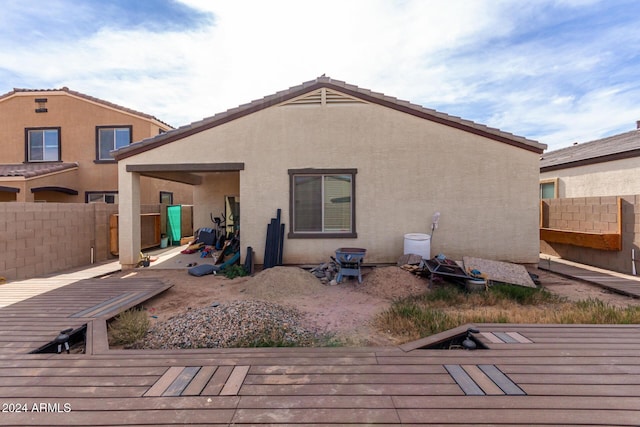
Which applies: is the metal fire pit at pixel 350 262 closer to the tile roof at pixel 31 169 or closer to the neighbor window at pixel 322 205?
the neighbor window at pixel 322 205

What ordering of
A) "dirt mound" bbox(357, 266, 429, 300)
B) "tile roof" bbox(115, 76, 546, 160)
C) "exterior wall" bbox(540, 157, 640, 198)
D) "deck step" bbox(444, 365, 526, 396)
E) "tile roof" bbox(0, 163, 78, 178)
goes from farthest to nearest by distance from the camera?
"tile roof" bbox(0, 163, 78, 178) < "exterior wall" bbox(540, 157, 640, 198) < "tile roof" bbox(115, 76, 546, 160) < "dirt mound" bbox(357, 266, 429, 300) < "deck step" bbox(444, 365, 526, 396)

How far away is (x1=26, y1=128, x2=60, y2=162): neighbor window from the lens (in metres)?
13.6

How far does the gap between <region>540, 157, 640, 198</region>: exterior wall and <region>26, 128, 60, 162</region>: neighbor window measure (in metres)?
22.2

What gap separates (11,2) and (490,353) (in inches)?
448

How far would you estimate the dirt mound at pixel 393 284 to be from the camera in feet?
20.6

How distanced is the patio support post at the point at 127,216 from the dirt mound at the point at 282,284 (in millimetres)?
3846

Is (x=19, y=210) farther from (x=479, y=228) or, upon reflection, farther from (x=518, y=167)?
(x=518, y=167)

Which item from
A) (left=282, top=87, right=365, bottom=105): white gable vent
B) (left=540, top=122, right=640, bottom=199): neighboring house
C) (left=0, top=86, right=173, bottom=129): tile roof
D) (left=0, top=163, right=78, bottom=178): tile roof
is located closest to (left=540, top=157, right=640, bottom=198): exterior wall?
(left=540, top=122, right=640, bottom=199): neighboring house

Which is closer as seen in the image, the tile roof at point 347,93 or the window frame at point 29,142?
the tile roof at point 347,93

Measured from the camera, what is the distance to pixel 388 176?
8.14m

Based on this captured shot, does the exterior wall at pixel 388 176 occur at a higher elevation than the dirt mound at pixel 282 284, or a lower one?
higher

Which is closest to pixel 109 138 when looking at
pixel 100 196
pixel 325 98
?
pixel 100 196

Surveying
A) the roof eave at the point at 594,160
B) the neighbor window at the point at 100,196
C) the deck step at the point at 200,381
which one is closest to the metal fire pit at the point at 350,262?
the deck step at the point at 200,381

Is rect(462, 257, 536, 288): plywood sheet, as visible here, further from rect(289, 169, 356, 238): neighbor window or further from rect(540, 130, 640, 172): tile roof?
rect(540, 130, 640, 172): tile roof
